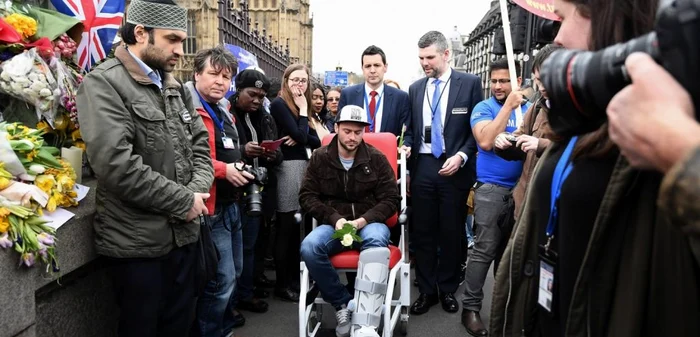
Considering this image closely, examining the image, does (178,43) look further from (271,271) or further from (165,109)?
(271,271)

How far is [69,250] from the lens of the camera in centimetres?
250

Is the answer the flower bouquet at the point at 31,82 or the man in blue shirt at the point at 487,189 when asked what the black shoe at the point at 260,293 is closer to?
the man in blue shirt at the point at 487,189

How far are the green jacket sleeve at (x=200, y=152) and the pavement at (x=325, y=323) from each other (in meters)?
1.71

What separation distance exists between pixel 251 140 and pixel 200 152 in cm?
129

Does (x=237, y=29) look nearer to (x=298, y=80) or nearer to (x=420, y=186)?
(x=298, y=80)

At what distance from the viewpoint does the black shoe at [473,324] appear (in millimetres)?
3982

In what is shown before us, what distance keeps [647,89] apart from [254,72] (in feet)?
11.9

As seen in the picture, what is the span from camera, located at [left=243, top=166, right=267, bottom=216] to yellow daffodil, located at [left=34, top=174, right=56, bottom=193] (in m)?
1.30

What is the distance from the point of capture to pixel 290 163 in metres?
4.64

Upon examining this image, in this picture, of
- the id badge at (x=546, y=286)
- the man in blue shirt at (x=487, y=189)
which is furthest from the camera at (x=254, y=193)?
the id badge at (x=546, y=286)

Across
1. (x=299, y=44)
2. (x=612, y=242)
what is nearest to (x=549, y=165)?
(x=612, y=242)

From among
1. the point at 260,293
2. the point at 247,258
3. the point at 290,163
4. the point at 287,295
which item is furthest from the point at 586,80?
the point at 260,293

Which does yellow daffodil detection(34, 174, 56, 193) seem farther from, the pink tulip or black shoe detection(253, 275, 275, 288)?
black shoe detection(253, 275, 275, 288)

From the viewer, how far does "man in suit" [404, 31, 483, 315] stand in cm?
438
